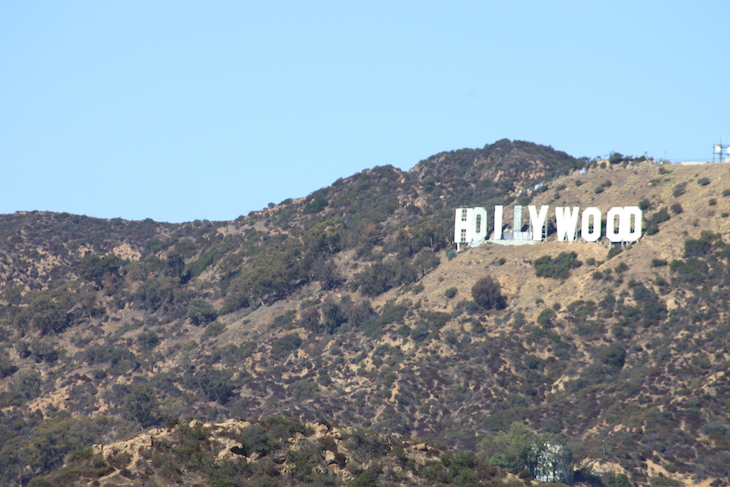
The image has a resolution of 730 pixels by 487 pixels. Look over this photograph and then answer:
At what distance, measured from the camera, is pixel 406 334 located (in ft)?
319

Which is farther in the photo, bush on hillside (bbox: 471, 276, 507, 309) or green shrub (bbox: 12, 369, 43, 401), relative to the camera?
green shrub (bbox: 12, 369, 43, 401)

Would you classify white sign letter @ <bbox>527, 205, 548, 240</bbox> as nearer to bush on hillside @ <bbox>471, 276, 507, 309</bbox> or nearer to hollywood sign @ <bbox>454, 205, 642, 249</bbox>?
hollywood sign @ <bbox>454, 205, 642, 249</bbox>

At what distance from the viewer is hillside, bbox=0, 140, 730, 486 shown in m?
73.8

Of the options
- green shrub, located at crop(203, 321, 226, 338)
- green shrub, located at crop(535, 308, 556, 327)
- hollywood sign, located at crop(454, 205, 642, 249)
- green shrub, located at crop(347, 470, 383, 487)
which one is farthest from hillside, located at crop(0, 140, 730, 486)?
hollywood sign, located at crop(454, 205, 642, 249)

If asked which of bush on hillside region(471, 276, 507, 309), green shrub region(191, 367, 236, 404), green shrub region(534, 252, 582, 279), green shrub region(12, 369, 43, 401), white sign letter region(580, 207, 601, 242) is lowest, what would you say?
green shrub region(12, 369, 43, 401)

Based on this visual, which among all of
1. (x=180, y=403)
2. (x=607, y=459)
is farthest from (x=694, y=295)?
(x=180, y=403)

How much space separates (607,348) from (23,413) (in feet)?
181

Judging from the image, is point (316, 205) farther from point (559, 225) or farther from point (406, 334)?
point (406, 334)

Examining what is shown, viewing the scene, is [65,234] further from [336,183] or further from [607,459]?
[607,459]

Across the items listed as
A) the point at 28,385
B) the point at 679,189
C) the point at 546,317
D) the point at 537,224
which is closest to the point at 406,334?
the point at 546,317

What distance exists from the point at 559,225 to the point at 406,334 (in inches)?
748

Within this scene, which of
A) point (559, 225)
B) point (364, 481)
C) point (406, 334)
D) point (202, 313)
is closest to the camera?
point (364, 481)

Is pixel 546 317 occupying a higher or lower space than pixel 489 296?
lower

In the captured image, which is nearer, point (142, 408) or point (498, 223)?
point (142, 408)
